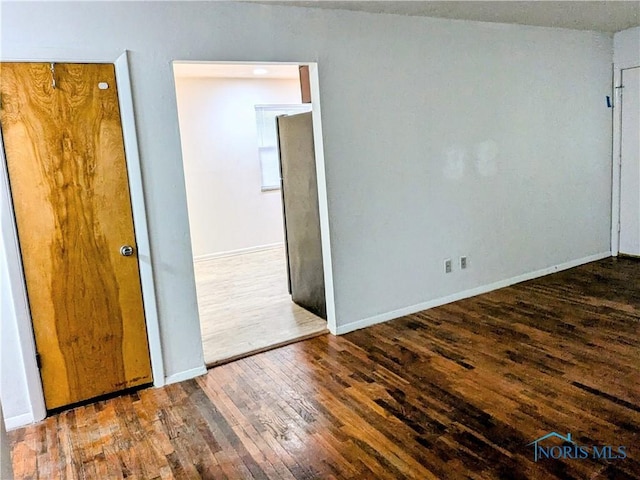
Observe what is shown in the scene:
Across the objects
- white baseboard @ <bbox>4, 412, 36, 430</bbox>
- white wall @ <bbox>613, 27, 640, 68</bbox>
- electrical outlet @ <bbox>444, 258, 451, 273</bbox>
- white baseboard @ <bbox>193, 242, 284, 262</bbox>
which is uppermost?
white wall @ <bbox>613, 27, 640, 68</bbox>

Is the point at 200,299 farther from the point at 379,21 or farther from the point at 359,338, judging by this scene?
the point at 379,21

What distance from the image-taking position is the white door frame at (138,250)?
2.77 meters

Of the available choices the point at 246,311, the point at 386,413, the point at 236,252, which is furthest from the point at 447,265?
the point at 236,252

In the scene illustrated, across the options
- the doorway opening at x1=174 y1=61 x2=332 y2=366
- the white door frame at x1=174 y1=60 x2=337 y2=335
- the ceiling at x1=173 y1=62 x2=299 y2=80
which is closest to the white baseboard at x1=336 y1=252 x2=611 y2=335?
the white door frame at x1=174 y1=60 x2=337 y2=335

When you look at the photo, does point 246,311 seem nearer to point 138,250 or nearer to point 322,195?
point 322,195

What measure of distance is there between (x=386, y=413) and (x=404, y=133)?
228 centimetres

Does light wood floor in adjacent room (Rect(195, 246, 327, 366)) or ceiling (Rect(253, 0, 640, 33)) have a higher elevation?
ceiling (Rect(253, 0, 640, 33))

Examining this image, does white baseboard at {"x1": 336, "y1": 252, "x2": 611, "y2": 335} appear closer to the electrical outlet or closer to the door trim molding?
the electrical outlet

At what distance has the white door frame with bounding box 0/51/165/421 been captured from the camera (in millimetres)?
2771

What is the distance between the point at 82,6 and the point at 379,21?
6.89 ft

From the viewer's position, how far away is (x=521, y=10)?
13.3ft

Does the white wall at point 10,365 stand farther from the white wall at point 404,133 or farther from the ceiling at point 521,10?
the ceiling at point 521,10

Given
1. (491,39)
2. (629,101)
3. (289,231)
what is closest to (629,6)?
(491,39)

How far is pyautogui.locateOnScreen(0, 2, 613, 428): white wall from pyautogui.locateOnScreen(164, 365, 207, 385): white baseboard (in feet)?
0.11
